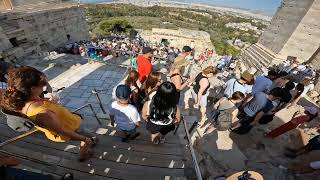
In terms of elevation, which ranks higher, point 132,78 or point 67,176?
point 132,78

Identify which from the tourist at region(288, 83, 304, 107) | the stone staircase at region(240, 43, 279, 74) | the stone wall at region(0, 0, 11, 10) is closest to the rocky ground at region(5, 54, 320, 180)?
the tourist at region(288, 83, 304, 107)

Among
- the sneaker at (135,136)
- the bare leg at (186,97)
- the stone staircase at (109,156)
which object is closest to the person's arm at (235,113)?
the stone staircase at (109,156)

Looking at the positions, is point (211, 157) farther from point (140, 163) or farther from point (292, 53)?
point (292, 53)

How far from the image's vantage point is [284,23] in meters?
14.5

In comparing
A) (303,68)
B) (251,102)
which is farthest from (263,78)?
(303,68)

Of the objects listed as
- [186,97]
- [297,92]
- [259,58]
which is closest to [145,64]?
[186,97]

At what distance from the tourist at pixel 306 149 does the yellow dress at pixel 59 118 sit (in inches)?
187

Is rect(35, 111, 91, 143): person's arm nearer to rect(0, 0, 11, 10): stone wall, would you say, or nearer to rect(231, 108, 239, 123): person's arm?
rect(231, 108, 239, 123): person's arm

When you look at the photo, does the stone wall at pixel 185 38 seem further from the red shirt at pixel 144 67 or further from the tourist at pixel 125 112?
the tourist at pixel 125 112

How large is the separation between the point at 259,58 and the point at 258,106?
449 inches

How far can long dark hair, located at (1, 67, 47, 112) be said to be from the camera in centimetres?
235

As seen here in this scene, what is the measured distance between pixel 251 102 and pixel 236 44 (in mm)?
37405

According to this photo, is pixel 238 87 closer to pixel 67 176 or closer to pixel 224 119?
pixel 224 119

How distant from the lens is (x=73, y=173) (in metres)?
3.32
